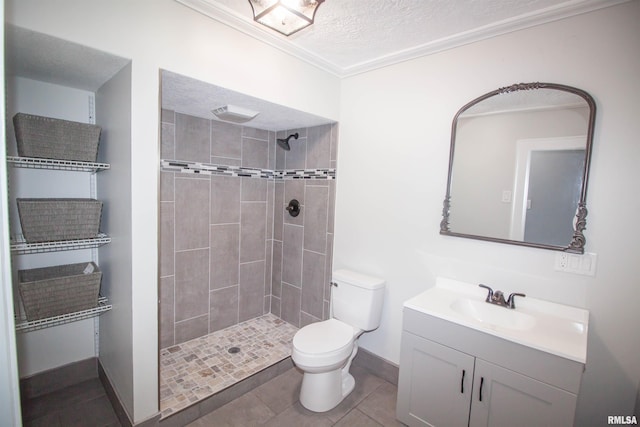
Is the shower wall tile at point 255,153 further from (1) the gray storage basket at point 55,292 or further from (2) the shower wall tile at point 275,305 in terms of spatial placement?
(1) the gray storage basket at point 55,292

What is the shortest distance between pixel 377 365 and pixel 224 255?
1659 millimetres

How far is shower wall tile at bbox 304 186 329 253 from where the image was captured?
2.70m

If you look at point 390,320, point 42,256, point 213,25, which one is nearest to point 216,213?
point 42,256

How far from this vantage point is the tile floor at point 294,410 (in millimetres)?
1876

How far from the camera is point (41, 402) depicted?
74.4 inches

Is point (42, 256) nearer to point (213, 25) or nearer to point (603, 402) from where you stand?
point (213, 25)

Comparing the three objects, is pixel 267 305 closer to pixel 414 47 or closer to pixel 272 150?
pixel 272 150

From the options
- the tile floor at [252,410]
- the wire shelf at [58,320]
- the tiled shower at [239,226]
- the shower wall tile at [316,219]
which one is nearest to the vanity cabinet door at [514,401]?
the tile floor at [252,410]

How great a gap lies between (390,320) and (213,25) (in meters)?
2.33

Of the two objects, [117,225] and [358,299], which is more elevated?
[117,225]

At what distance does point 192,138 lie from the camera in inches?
99.6

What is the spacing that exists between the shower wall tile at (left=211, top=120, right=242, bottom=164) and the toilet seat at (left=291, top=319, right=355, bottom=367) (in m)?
1.70

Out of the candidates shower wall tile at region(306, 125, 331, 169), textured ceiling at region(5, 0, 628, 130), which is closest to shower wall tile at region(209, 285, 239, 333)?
shower wall tile at region(306, 125, 331, 169)

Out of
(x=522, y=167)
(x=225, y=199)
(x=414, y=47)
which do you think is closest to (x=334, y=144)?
(x=414, y=47)
